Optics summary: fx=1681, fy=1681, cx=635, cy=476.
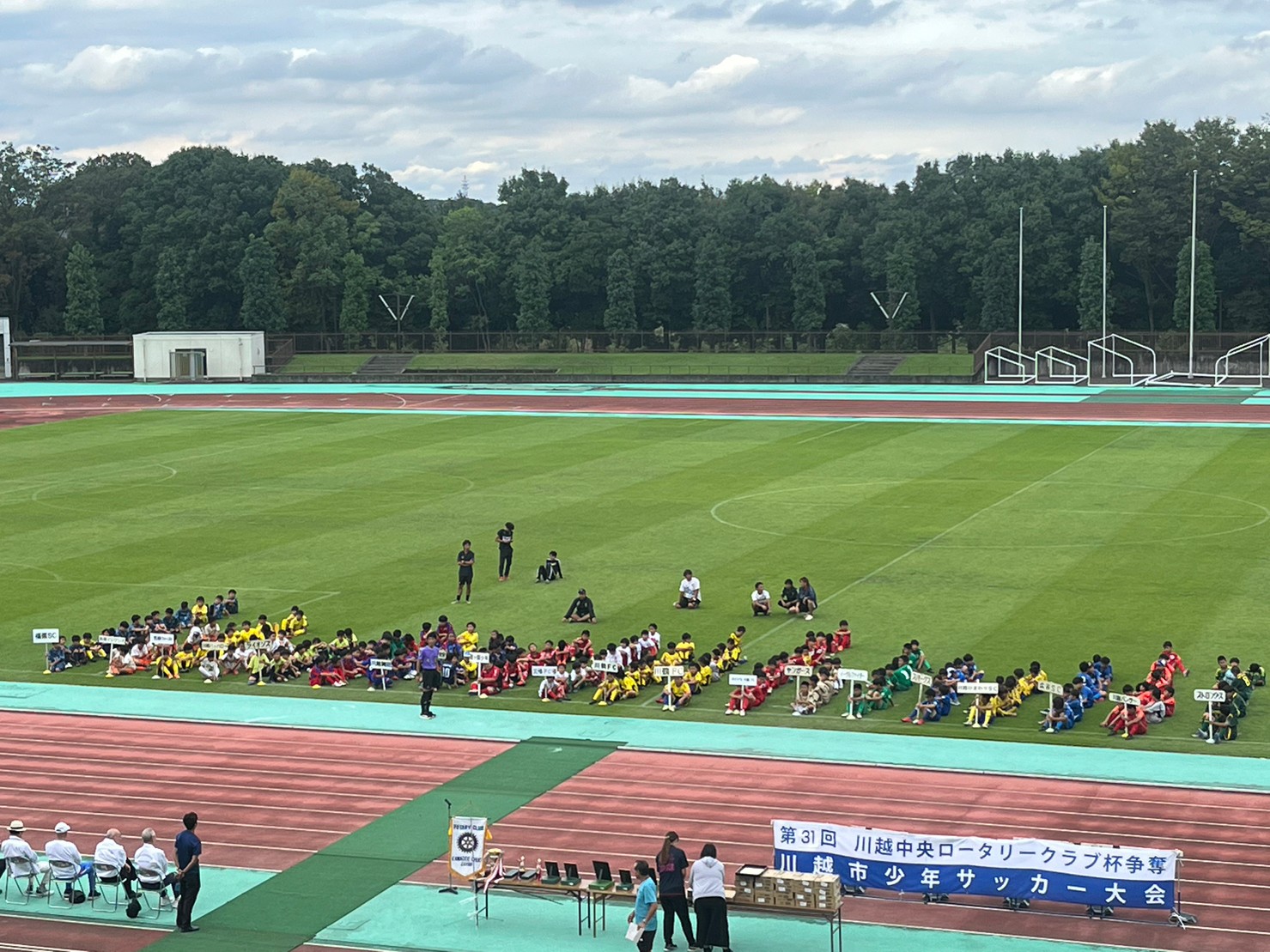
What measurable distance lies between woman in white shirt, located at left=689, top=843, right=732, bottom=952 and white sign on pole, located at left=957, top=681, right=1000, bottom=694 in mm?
10027

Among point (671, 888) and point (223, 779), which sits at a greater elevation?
point (671, 888)

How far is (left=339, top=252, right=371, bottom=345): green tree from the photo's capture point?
414 ft

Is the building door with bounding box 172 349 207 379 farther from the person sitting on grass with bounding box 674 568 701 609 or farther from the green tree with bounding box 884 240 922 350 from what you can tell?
the person sitting on grass with bounding box 674 568 701 609

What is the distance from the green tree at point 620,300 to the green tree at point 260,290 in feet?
82.6

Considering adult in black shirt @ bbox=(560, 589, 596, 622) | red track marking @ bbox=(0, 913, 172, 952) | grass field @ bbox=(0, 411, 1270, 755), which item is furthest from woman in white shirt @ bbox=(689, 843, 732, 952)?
adult in black shirt @ bbox=(560, 589, 596, 622)

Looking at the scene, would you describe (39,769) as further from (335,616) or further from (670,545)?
(670,545)

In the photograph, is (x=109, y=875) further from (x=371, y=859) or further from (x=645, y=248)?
(x=645, y=248)

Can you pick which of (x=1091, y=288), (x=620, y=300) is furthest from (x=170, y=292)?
(x=1091, y=288)

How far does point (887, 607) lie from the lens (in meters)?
34.3

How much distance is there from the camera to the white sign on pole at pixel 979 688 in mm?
26156

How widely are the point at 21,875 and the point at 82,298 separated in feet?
384

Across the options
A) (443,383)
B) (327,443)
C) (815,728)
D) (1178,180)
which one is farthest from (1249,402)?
(815,728)

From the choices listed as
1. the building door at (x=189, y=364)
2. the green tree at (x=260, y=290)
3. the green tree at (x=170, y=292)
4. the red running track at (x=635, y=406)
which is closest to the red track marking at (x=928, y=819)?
the red running track at (x=635, y=406)

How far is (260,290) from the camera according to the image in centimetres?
12612
